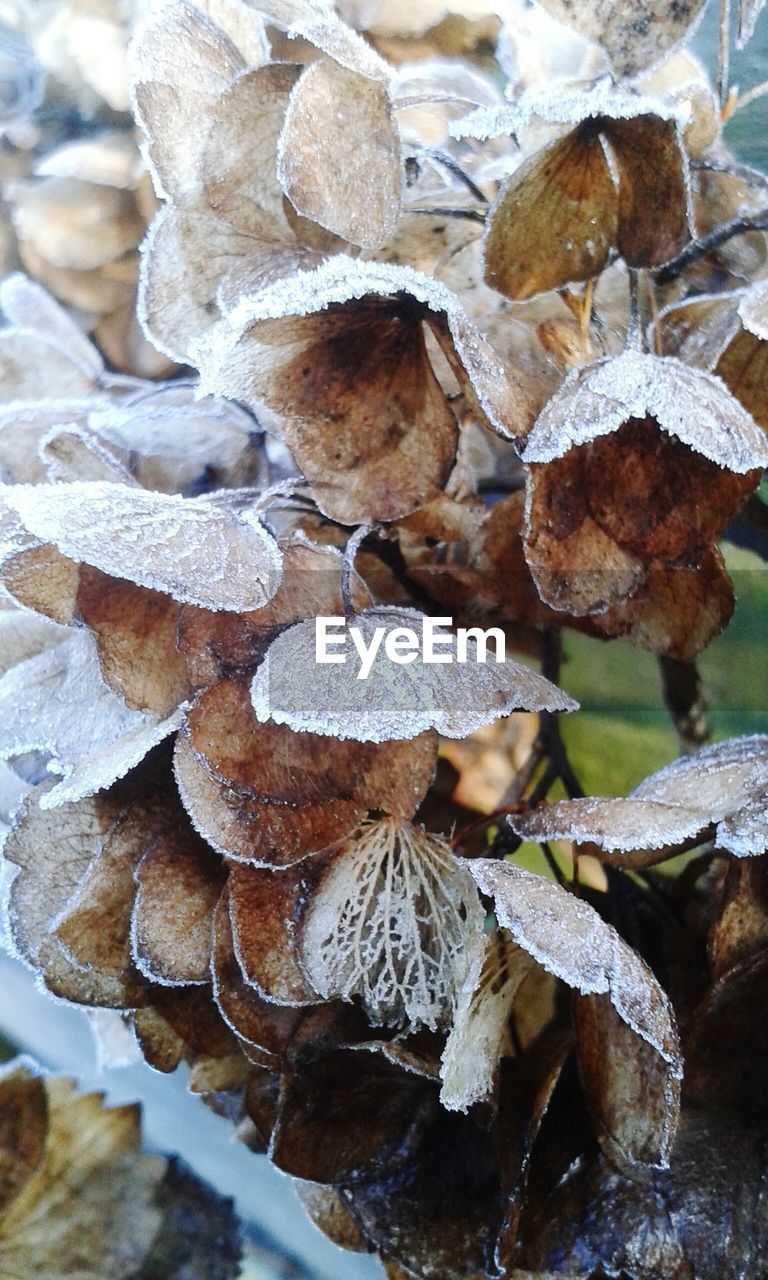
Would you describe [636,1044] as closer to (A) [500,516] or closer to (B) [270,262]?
(A) [500,516]

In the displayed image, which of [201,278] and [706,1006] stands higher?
[201,278]

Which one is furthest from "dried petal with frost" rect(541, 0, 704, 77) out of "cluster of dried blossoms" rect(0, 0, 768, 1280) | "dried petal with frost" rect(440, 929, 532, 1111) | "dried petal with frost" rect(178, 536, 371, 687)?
"dried petal with frost" rect(440, 929, 532, 1111)

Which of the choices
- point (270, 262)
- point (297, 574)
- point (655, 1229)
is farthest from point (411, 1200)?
point (270, 262)

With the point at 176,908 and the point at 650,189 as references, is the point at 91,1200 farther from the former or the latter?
the point at 650,189

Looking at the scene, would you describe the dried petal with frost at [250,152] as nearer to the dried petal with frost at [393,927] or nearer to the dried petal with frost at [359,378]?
the dried petal with frost at [359,378]

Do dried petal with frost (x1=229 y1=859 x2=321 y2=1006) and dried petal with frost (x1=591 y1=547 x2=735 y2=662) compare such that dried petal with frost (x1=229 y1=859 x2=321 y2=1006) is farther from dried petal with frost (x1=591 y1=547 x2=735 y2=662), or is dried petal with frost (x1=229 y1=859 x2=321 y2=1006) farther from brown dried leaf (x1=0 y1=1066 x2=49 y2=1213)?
brown dried leaf (x1=0 y1=1066 x2=49 y2=1213)

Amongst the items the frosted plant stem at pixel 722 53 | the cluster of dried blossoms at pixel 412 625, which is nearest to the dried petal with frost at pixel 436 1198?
the cluster of dried blossoms at pixel 412 625

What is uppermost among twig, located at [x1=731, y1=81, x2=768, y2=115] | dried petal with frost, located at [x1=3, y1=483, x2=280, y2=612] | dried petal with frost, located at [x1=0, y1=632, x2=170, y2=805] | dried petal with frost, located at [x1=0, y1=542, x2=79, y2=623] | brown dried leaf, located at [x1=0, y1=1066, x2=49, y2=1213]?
twig, located at [x1=731, y1=81, x2=768, y2=115]
